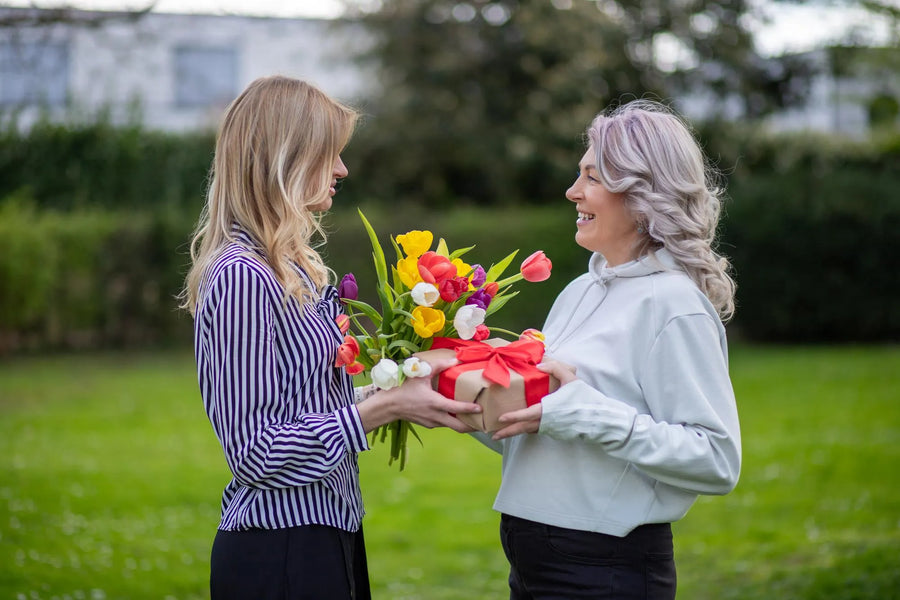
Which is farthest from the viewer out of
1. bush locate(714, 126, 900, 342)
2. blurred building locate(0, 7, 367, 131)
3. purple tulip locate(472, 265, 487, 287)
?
blurred building locate(0, 7, 367, 131)

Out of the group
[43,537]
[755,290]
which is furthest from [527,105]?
[43,537]

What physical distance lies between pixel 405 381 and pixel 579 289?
0.73 metres

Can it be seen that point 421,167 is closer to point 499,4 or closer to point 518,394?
point 499,4

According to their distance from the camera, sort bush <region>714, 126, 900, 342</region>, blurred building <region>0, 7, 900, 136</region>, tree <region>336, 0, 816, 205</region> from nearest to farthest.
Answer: blurred building <region>0, 7, 900, 136</region> → bush <region>714, 126, 900, 342</region> → tree <region>336, 0, 816, 205</region>

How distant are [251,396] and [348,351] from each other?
29cm

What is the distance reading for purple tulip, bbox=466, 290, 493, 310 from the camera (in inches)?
111

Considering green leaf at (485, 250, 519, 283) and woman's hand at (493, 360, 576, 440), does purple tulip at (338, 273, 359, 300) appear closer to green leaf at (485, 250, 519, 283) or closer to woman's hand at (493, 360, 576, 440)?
green leaf at (485, 250, 519, 283)

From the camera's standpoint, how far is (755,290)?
17.4m

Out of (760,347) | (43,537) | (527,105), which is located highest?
(527,105)

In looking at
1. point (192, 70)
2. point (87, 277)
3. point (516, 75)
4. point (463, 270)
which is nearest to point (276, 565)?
point (463, 270)

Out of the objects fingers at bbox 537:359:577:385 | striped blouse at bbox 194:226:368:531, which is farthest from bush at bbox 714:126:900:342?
striped blouse at bbox 194:226:368:531

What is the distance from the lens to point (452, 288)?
8.94 feet

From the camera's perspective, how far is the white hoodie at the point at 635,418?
253cm

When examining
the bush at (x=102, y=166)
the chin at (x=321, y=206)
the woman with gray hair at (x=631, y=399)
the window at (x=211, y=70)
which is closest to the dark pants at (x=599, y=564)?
the woman with gray hair at (x=631, y=399)
